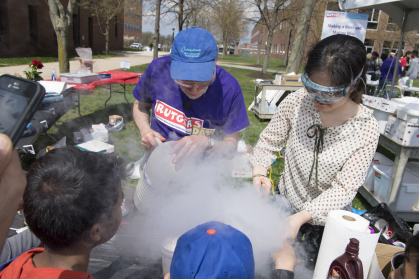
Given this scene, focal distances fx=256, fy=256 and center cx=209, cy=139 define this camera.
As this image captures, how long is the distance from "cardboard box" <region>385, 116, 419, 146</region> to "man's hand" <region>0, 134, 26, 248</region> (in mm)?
3342

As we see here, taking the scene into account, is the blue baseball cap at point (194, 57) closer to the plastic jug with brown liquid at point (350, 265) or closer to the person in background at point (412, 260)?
the plastic jug with brown liquid at point (350, 265)

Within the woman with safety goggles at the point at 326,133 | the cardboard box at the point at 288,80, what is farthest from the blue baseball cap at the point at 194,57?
the cardboard box at the point at 288,80

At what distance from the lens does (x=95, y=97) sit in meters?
7.95

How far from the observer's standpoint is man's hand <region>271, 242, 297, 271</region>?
124 centimetres

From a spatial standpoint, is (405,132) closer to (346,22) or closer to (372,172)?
(372,172)

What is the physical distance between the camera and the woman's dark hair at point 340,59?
1.33 m

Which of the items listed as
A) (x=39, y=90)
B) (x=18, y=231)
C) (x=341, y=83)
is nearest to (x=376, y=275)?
(x=341, y=83)

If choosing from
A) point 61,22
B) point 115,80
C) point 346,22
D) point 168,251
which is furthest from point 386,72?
point 168,251

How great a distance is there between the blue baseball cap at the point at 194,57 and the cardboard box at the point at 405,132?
2.39 meters

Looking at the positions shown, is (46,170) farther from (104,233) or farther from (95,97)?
(95,97)

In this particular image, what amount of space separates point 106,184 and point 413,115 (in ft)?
10.1

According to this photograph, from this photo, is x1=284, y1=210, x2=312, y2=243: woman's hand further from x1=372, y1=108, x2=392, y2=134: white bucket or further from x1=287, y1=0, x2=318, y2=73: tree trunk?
x1=287, y1=0, x2=318, y2=73: tree trunk

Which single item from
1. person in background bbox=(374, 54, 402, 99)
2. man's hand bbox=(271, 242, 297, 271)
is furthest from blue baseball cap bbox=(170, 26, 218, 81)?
person in background bbox=(374, 54, 402, 99)

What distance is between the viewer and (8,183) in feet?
1.83
